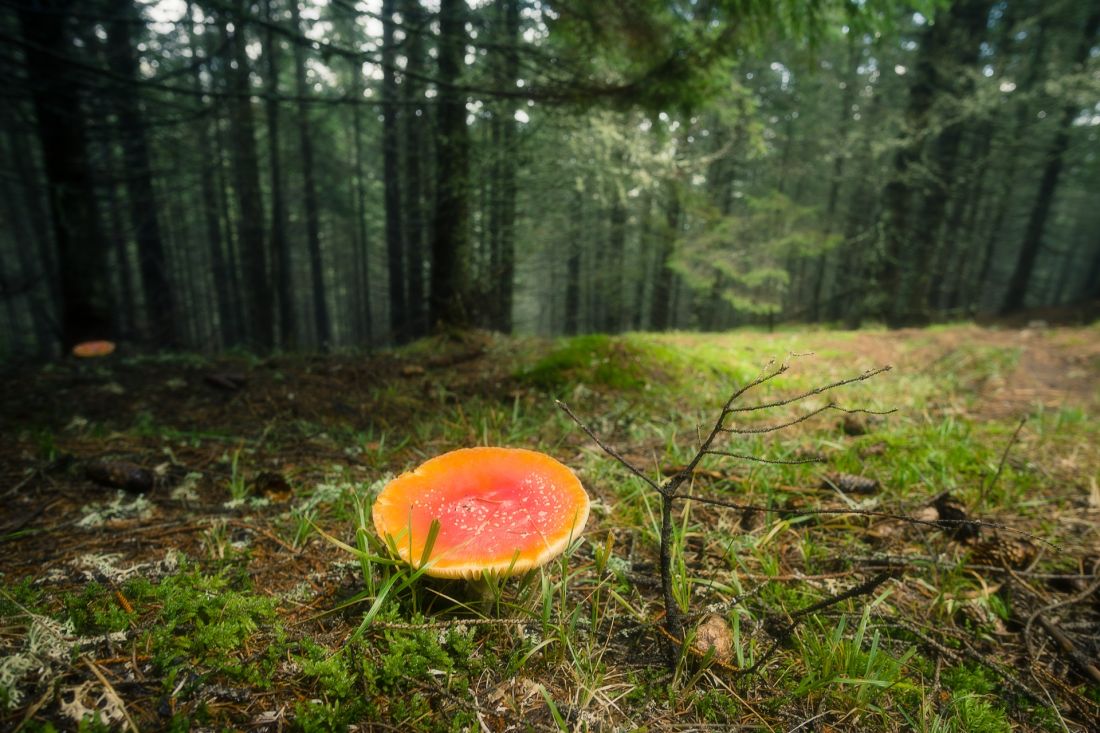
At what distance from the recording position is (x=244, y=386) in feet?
12.1

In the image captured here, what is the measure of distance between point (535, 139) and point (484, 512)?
6.53 m

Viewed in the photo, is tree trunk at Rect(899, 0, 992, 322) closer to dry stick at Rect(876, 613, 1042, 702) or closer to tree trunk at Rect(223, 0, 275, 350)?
dry stick at Rect(876, 613, 1042, 702)

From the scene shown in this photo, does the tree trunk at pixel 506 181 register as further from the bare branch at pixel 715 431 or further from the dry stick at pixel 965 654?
the dry stick at pixel 965 654

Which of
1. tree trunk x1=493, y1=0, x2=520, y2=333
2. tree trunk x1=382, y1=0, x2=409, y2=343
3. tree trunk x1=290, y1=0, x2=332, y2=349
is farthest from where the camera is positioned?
tree trunk x1=290, y1=0, x2=332, y2=349

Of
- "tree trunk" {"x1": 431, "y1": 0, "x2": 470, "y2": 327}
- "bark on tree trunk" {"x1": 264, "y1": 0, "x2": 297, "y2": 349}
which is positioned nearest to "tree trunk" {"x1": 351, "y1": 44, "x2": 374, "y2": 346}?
"bark on tree trunk" {"x1": 264, "y1": 0, "x2": 297, "y2": 349}

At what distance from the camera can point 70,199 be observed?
5.20 metres

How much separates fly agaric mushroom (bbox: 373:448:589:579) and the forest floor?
0.43ft

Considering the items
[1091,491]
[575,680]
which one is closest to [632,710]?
[575,680]

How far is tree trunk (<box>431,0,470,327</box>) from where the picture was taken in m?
5.41

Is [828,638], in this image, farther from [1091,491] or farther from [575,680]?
[1091,491]

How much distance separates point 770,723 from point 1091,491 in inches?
88.4

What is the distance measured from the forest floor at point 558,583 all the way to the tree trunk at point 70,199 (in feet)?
9.79

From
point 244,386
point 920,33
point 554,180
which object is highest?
point 920,33

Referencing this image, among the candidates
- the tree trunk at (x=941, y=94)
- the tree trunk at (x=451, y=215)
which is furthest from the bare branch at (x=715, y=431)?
the tree trunk at (x=941, y=94)
